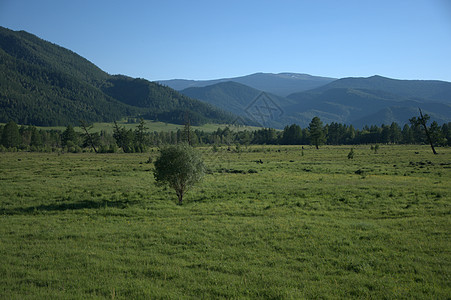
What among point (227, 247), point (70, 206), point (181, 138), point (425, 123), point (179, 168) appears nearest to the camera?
point (227, 247)

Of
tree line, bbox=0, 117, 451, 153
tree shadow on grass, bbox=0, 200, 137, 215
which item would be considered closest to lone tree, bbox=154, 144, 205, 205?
tree shadow on grass, bbox=0, 200, 137, 215

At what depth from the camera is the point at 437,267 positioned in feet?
33.8

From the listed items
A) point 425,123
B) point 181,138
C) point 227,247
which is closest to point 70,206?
point 227,247

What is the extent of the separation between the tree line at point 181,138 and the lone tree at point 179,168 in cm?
5542

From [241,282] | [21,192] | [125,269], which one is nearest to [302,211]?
[241,282]

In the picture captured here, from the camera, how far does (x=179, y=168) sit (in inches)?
923

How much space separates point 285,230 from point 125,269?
28.0 ft

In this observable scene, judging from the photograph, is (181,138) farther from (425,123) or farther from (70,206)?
(425,123)

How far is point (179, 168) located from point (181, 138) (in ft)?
201

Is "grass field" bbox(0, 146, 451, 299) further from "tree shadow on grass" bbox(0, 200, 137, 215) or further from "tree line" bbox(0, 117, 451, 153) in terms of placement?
"tree line" bbox(0, 117, 451, 153)

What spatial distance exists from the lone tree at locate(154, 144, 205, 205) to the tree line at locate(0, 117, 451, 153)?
55416 mm

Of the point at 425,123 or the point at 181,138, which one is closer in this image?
the point at 425,123

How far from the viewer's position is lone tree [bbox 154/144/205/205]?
23.5 m

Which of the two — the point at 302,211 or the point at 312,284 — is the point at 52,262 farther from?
the point at 302,211
